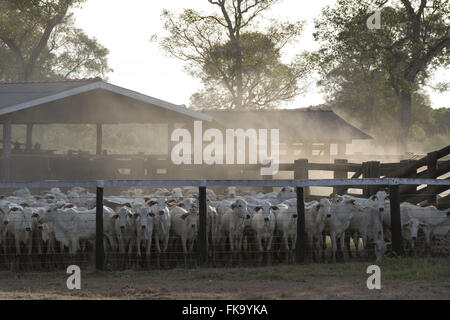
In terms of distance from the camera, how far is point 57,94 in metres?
21.0

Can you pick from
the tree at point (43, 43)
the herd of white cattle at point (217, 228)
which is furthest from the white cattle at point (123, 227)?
the tree at point (43, 43)

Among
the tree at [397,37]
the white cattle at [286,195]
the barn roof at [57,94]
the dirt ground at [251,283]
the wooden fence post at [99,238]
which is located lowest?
the dirt ground at [251,283]

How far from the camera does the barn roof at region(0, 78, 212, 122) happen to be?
20.5 meters

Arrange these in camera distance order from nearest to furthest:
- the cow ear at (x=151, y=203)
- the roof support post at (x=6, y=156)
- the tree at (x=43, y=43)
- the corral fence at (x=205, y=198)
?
the corral fence at (x=205, y=198) < the cow ear at (x=151, y=203) < the roof support post at (x=6, y=156) < the tree at (x=43, y=43)

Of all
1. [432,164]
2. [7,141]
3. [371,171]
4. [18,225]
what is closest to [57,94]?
[7,141]

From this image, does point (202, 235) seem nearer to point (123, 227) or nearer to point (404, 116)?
point (123, 227)

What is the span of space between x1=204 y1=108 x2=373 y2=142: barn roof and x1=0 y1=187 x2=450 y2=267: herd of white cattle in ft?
103

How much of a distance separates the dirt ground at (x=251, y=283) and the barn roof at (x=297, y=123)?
3359cm

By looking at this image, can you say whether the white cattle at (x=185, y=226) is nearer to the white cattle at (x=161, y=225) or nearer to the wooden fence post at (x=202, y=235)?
the white cattle at (x=161, y=225)

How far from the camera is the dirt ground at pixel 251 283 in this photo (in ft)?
28.4

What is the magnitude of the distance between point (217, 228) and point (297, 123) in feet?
117

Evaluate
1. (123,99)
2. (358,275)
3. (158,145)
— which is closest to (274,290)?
(358,275)

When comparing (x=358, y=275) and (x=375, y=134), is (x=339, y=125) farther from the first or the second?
(x=358, y=275)
